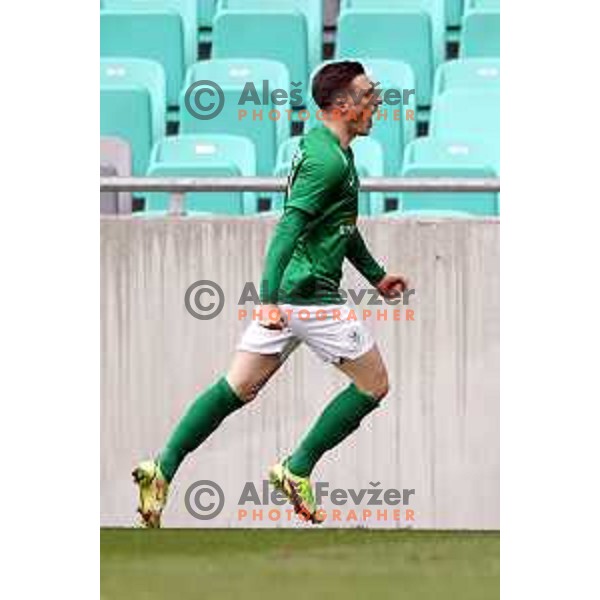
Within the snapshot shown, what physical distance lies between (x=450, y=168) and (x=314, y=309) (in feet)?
4.80

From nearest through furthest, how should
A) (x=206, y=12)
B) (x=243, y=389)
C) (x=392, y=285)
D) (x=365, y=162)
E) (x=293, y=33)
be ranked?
1. (x=243, y=389)
2. (x=392, y=285)
3. (x=365, y=162)
4. (x=293, y=33)
5. (x=206, y=12)

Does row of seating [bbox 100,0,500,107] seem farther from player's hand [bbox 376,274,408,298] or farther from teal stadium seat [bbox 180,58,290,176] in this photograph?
player's hand [bbox 376,274,408,298]

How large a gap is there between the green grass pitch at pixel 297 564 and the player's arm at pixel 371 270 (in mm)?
746

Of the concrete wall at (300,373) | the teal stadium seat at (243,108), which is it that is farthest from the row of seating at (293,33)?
the concrete wall at (300,373)

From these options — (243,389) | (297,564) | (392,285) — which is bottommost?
(297,564)

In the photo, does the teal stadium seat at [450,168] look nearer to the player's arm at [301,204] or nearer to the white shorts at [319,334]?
the white shorts at [319,334]

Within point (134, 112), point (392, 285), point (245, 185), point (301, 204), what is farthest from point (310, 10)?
point (301, 204)

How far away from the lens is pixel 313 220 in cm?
902

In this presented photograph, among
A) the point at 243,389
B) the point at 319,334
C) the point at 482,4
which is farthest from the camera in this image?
the point at 482,4

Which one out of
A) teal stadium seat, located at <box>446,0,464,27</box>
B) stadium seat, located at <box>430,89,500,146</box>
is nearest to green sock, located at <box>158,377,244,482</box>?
stadium seat, located at <box>430,89,500,146</box>

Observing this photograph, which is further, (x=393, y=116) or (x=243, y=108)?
(x=243, y=108)

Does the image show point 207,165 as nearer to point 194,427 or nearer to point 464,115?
point 464,115

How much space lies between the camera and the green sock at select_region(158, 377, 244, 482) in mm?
9617
